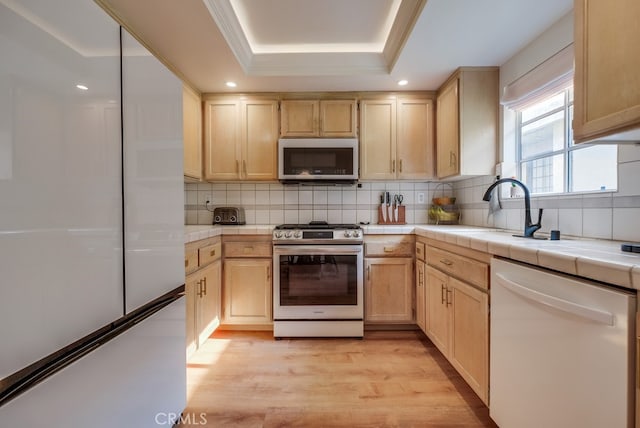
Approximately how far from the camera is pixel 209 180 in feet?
8.93

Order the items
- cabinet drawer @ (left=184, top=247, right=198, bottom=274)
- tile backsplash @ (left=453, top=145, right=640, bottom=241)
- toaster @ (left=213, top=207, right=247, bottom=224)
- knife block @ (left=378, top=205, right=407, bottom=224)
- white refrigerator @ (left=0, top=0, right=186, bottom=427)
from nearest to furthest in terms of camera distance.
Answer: white refrigerator @ (left=0, top=0, right=186, bottom=427) → tile backsplash @ (left=453, top=145, right=640, bottom=241) → cabinet drawer @ (left=184, top=247, right=198, bottom=274) → toaster @ (left=213, top=207, right=247, bottom=224) → knife block @ (left=378, top=205, right=407, bottom=224)

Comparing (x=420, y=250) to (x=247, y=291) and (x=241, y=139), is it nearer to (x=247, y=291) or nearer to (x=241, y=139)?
(x=247, y=291)

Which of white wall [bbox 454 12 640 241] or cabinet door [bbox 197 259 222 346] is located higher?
white wall [bbox 454 12 640 241]

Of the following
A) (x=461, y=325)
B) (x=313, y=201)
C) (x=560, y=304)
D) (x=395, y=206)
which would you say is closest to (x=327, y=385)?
(x=461, y=325)

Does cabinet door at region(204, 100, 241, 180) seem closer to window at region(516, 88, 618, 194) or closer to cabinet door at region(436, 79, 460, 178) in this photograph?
cabinet door at region(436, 79, 460, 178)

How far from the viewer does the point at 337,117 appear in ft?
8.72

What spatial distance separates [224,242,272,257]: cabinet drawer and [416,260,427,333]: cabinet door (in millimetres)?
1263

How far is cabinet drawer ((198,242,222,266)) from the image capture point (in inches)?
80.9

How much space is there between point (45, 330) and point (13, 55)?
2.01 ft

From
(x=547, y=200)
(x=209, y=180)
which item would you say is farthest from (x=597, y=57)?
(x=209, y=180)

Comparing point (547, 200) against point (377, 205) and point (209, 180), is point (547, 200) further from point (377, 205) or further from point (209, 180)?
point (209, 180)

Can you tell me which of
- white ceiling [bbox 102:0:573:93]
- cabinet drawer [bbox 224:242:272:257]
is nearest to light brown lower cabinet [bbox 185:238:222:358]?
cabinet drawer [bbox 224:242:272:257]

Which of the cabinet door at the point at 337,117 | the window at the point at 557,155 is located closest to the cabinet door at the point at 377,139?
the cabinet door at the point at 337,117

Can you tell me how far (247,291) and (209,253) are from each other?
507 mm
